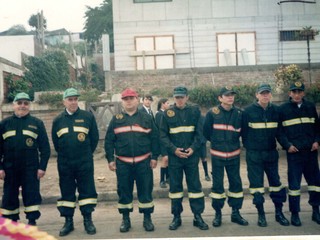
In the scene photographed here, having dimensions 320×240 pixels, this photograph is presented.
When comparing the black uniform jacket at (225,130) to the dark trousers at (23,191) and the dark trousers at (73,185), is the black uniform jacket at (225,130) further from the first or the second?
the dark trousers at (23,191)

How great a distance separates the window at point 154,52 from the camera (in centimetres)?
1583

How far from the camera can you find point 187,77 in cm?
1348

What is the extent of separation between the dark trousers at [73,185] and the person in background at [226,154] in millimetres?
1760

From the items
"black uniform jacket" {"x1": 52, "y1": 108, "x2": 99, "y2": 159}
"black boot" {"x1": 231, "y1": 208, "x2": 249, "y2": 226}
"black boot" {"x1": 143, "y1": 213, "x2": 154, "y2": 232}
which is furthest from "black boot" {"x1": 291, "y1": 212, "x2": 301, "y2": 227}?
"black uniform jacket" {"x1": 52, "y1": 108, "x2": 99, "y2": 159}

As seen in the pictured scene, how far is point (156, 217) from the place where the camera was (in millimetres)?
5617

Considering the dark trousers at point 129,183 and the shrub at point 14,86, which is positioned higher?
the shrub at point 14,86

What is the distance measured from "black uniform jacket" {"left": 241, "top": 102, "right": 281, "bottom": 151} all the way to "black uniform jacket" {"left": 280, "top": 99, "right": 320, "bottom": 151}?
113mm

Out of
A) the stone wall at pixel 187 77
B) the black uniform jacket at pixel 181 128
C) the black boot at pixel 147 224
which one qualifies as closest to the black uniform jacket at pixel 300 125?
the black uniform jacket at pixel 181 128

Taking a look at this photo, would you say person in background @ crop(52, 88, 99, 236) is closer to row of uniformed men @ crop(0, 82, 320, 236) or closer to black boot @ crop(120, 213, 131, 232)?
row of uniformed men @ crop(0, 82, 320, 236)

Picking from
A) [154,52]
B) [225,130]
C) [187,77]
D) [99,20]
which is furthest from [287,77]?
[99,20]

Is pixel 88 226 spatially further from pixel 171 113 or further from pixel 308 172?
pixel 308 172

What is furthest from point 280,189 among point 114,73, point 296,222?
point 114,73

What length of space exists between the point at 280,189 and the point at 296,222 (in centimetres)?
48

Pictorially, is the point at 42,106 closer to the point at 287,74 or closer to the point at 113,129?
the point at 113,129
